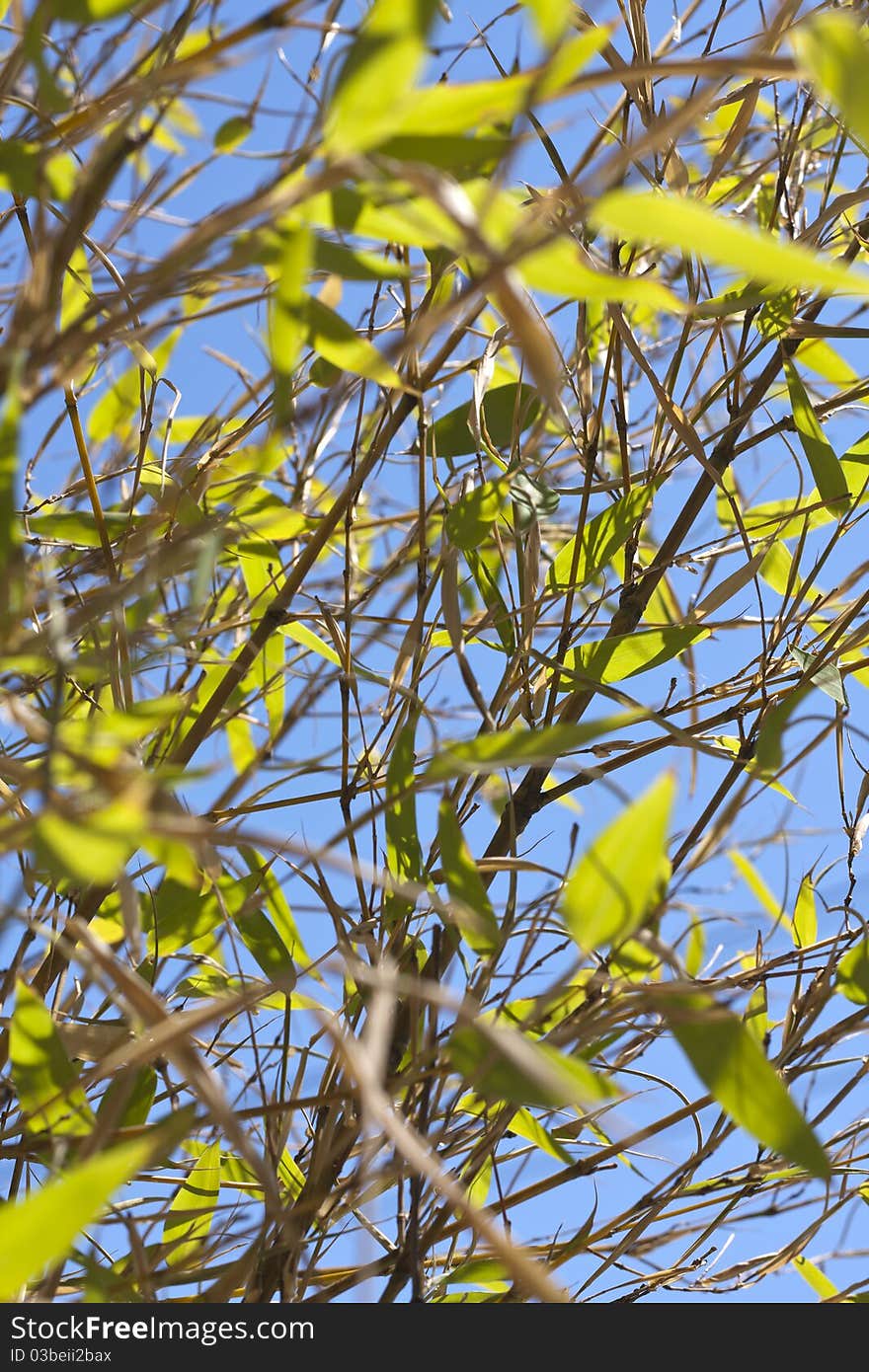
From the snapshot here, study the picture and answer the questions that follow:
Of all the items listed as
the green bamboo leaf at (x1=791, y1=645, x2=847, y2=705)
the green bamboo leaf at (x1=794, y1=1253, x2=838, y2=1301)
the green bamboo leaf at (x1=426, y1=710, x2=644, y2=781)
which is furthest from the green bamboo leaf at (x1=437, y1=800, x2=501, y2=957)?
the green bamboo leaf at (x1=794, y1=1253, x2=838, y2=1301)

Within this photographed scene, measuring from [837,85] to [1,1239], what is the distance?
25 cm

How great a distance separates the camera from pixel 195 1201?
0.43m

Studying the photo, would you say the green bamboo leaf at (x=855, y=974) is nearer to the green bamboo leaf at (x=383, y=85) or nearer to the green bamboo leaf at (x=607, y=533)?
the green bamboo leaf at (x=607, y=533)

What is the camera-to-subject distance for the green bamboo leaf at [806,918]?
1.57 feet

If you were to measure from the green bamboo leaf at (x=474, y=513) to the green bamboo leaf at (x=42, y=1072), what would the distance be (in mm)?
201

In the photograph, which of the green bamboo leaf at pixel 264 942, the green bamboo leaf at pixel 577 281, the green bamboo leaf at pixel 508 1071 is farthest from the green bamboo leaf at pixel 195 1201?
the green bamboo leaf at pixel 577 281

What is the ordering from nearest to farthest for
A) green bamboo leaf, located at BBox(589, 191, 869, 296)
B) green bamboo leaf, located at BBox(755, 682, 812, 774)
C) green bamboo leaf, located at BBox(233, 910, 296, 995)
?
green bamboo leaf, located at BBox(589, 191, 869, 296)
green bamboo leaf, located at BBox(755, 682, 812, 774)
green bamboo leaf, located at BBox(233, 910, 296, 995)

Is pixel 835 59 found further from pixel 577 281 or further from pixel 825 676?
pixel 825 676

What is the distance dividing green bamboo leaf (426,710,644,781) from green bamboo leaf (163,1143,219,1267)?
0.21 meters

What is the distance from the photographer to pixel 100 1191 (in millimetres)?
196

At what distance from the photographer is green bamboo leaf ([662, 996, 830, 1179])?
259mm

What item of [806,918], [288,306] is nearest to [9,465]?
[288,306]

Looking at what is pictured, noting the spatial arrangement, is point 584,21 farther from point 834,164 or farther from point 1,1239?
point 1,1239

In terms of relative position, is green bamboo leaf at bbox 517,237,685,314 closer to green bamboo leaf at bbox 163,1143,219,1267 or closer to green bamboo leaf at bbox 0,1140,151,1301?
green bamboo leaf at bbox 0,1140,151,1301
